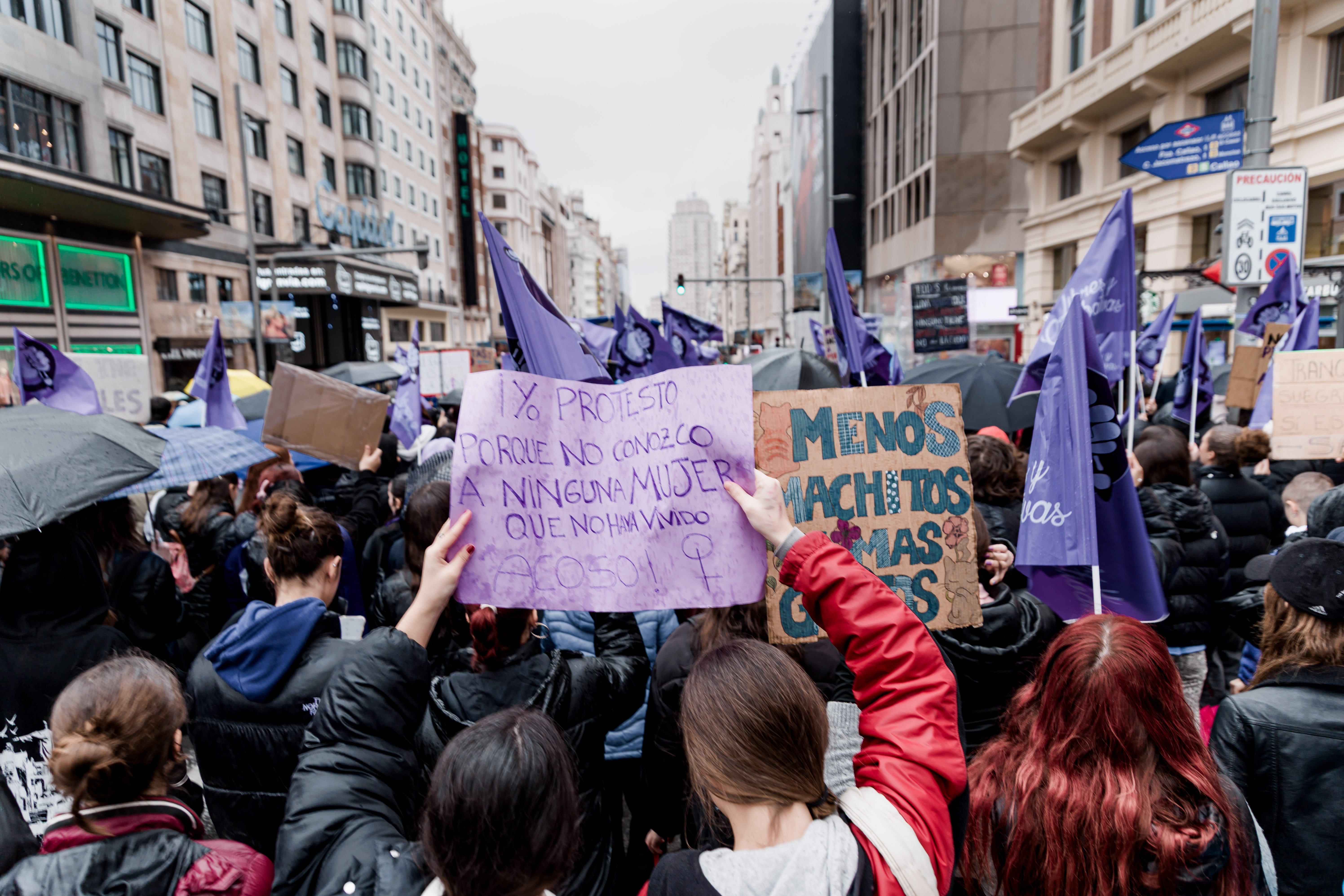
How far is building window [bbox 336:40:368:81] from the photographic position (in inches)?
1531

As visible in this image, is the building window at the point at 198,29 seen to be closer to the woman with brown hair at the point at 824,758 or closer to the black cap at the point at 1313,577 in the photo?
the woman with brown hair at the point at 824,758

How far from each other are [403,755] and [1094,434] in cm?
268

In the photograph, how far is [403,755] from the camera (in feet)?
6.11

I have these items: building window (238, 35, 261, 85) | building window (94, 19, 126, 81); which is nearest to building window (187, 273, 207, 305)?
building window (94, 19, 126, 81)

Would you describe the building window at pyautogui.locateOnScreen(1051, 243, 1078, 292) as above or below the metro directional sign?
above

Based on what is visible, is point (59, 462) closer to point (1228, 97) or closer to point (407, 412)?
point (407, 412)

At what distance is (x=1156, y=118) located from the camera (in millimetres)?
20297

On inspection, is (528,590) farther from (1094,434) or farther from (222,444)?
(222,444)

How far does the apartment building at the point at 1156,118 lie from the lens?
15.0 metres

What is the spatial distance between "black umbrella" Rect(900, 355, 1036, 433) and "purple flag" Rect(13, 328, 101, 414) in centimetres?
685

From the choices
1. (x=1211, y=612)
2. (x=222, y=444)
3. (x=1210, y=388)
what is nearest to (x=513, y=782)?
(x=1211, y=612)

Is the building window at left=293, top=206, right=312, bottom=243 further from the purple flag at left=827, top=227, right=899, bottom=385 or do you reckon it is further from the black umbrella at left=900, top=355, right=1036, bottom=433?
the purple flag at left=827, top=227, right=899, bottom=385

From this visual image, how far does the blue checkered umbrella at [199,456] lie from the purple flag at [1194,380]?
27.0 ft

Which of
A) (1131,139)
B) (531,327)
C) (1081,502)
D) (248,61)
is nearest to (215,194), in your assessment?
(248,61)
